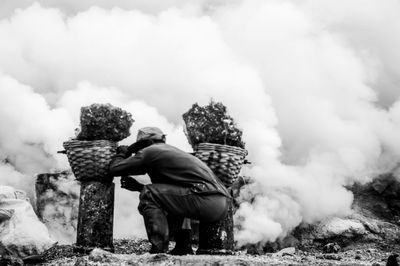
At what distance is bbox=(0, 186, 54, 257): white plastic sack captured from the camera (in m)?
4.48

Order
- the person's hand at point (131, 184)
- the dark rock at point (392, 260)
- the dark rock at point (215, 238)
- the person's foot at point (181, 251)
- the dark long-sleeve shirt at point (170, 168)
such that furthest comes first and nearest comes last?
the dark rock at point (215, 238)
the person's hand at point (131, 184)
the person's foot at point (181, 251)
the dark long-sleeve shirt at point (170, 168)
the dark rock at point (392, 260)

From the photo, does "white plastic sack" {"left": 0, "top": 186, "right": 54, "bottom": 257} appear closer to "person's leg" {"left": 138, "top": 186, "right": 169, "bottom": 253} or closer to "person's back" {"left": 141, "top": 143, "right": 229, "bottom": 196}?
"person's leg" {"left": 138, "top": 186, "right": 169, "bottom": 253}

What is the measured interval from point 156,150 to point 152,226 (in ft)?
2.39

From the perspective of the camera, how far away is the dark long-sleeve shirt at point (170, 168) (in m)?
4.33

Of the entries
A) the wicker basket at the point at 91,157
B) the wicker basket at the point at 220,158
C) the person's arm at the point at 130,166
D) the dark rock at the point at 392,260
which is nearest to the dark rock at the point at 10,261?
the wicker basket at the point at 91,157

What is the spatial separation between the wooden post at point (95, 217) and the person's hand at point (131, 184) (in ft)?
0.95

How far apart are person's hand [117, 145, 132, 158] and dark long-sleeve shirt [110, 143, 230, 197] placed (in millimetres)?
253

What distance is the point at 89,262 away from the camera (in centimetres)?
378

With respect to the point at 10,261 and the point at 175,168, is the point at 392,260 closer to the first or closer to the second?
the point at 175,168

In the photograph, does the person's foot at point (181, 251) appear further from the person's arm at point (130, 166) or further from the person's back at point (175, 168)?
the person's arm at point (130, 166)

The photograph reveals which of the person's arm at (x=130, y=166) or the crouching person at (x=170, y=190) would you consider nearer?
the crouching person at (x=170, y=190)

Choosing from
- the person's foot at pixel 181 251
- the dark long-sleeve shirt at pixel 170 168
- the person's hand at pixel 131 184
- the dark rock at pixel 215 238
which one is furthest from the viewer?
the dark rock at pixel 215 238

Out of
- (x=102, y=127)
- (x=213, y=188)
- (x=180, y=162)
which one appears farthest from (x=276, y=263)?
(x=102, y=127)

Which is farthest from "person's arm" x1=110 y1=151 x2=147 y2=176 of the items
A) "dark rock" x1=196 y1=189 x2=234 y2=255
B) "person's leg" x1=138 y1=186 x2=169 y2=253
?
"dark rock" x1=196 y1=189 x2=234 y2=255
